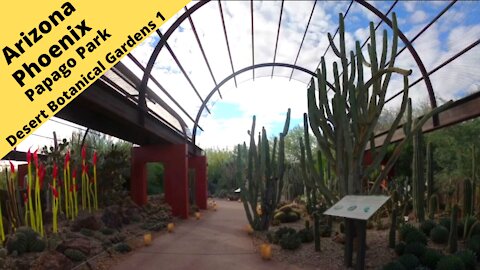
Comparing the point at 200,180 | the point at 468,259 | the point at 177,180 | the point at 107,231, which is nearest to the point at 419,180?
the point at 468,259

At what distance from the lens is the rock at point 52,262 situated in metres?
5.18

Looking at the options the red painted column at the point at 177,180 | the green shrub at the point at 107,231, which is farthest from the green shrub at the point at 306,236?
the red painted column at the point at 177,180

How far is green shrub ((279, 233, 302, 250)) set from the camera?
694 centimetres

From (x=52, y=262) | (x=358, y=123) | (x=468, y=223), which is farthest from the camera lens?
(x=468, y=223)

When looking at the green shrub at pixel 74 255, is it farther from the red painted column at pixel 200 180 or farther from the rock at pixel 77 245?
the red painted column at pixel 200 180

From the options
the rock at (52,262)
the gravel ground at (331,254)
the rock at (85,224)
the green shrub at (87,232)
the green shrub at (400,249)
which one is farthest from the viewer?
the rock at (85,224)

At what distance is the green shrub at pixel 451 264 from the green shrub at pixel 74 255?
4.64m

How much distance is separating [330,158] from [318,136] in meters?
0.37

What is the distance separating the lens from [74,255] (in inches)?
234

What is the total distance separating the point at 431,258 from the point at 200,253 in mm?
3673

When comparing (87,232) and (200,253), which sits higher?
(87,232)

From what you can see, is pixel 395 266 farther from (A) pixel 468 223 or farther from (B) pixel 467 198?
(B) pixel 467 198

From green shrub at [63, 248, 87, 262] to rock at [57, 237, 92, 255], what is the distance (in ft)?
0.26

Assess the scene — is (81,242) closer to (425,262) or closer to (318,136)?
(318,136)
